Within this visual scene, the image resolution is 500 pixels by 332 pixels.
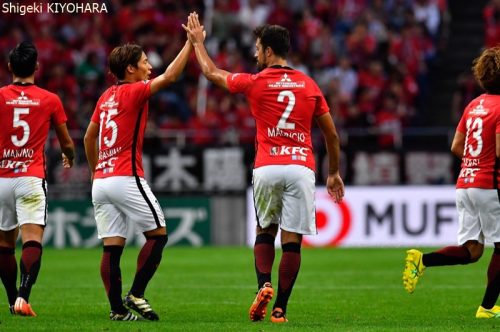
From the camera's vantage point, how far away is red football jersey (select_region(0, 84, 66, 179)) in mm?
10664

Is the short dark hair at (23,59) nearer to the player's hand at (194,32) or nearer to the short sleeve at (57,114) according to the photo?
the short sleeve at (57,114)

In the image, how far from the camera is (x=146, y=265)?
10.3m

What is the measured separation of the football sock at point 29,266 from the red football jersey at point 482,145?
12.2 ft

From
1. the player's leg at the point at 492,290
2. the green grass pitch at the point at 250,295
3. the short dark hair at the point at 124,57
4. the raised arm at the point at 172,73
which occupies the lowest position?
the green grass pitch at the point at 250,295

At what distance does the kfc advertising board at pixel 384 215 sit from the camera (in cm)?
2155

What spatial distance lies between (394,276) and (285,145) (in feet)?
20.0

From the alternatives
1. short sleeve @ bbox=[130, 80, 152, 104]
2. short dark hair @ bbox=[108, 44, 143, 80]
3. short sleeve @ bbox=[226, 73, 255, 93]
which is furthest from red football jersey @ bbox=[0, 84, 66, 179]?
short sleeve @ bbox=[226, 73, 255, 93]

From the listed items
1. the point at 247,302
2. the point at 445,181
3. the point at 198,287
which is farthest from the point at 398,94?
the point at 247,302

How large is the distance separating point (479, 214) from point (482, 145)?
23.4 inches

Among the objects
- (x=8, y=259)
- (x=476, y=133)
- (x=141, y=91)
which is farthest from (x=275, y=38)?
(x=8, y=259)

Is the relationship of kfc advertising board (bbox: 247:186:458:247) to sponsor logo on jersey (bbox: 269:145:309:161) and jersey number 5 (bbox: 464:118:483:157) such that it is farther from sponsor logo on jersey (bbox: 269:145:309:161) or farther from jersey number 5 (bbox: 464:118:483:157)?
sponsor logo on jersey (bbox: 269:145:309:161)

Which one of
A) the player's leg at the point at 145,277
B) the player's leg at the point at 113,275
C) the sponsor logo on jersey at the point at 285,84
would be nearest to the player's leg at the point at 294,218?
the sponsor logo on jersey at the point at 285,84

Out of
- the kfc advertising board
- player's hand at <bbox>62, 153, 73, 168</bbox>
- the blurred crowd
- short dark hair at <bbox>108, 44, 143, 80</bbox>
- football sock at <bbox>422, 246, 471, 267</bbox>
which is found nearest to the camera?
short dark hair at <bbox>108, 44, 143, 80</bbox>

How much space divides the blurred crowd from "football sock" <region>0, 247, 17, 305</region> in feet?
41.8
